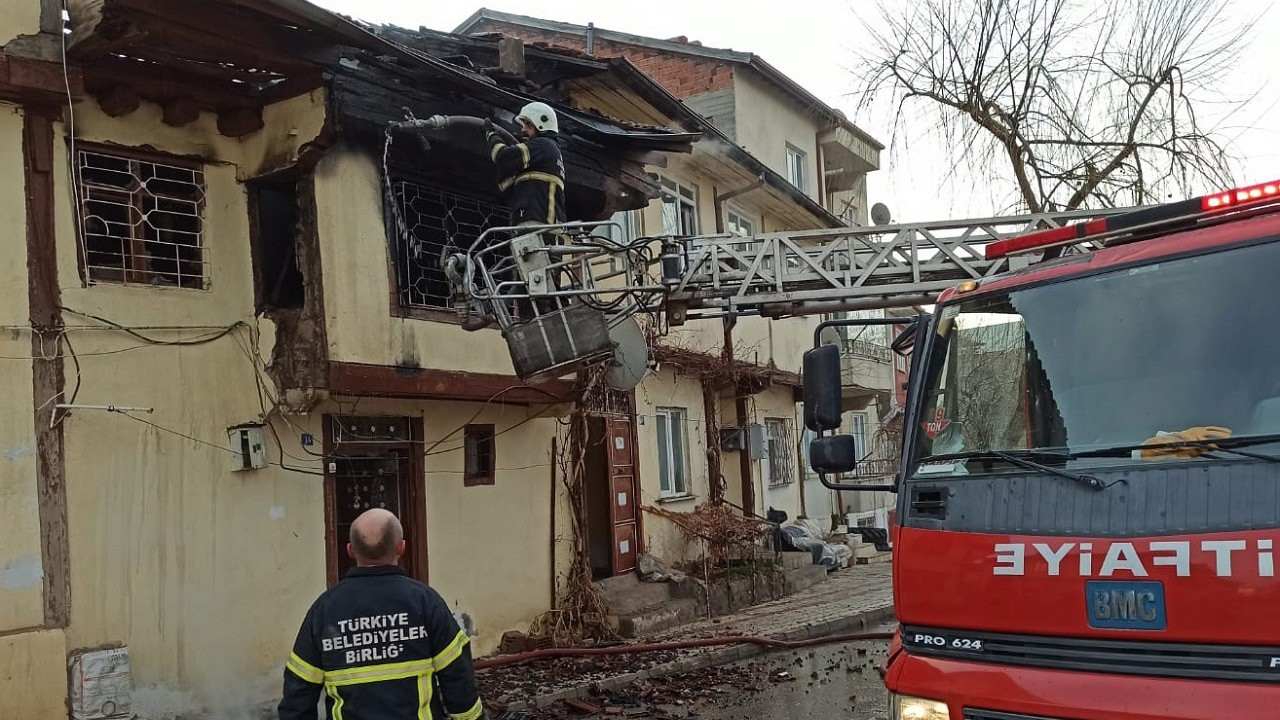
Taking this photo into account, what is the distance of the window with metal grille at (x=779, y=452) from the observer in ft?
65.9

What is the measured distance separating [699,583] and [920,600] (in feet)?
31.9

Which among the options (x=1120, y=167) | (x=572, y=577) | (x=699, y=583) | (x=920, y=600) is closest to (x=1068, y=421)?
(x=920, y=600)

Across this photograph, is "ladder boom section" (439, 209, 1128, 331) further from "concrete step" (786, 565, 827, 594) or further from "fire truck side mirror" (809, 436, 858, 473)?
"concrete step" (786, 565, 827, 594)

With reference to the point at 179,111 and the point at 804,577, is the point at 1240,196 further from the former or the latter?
the point at 804,577

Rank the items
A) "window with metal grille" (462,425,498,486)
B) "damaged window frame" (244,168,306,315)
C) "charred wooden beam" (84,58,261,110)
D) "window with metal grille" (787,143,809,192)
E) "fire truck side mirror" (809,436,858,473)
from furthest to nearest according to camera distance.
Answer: "window with metal grille" (787,143,809,192) → "window with metal grille" (462,425,498,486) → "damaged window frame" (244,168,306,315) → "charred wooden beam" (84,58,261,110) → "fire truck side mirror" (809,436,858,473)

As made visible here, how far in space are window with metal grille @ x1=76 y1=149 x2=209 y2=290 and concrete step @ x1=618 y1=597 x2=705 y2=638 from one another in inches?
227

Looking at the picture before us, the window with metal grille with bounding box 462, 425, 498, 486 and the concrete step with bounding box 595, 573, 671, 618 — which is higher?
the window with metal grille with bounding box 462, 425, 498, 486

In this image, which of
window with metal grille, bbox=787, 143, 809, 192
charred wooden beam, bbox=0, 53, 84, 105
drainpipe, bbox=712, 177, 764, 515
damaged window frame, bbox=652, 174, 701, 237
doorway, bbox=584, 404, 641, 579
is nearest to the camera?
charred wooden beam, bbox=0, 53, 84, 105

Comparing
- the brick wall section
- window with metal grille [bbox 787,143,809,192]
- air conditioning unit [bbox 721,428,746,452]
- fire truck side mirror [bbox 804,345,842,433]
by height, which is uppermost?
the brick wall section

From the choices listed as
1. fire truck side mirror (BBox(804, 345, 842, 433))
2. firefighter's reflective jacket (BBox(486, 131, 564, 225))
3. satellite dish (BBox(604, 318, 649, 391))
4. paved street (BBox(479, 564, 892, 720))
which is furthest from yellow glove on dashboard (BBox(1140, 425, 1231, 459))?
satellite dish (BBox(604, 318, 649, 391))

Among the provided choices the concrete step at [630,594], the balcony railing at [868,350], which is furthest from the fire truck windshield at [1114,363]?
the balcony railing at [868,350]

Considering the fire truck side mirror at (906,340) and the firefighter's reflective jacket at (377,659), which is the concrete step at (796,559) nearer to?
the fire truck side mirror at (906,340)

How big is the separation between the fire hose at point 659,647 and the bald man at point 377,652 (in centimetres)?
579

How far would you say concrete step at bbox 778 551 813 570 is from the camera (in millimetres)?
16703
